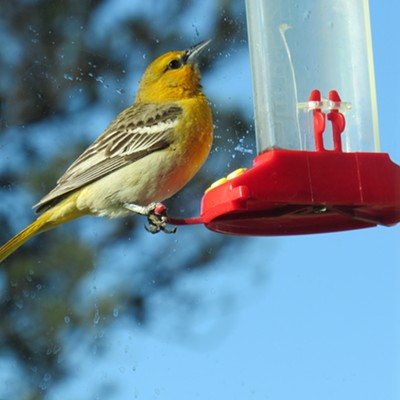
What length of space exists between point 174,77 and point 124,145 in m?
0.41

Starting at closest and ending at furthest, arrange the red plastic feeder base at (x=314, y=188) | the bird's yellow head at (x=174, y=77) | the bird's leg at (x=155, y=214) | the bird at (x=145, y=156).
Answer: the red plastic feeder base at (x=314, y=188), the bird's leg at (x=155, y=214), the bird at (x=145, y=156), the bird's yellow head at (x=174, y=77)

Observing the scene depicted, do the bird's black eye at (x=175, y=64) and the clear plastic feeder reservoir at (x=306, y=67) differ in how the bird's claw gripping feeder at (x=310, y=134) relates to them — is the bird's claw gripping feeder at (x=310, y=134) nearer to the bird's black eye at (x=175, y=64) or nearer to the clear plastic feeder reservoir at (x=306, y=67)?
the clear plastic feeder reservoir at (x=306, y=67)

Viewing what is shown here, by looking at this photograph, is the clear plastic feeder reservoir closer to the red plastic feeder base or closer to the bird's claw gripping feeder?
the bird's claw gripping feeder

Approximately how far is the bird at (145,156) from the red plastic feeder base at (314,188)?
0.82 m

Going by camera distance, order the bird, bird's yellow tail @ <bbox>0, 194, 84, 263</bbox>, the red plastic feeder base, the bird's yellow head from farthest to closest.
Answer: the bird's yellow head
bird's yellow tail @ <bbox>0, 194, 84, 263</bbox>
the bird
the red plastic feeder base

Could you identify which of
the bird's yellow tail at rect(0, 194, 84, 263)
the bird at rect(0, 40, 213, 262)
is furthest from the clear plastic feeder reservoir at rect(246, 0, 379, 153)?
the bird's yellow tail at rect(0, 194, 84, 263)

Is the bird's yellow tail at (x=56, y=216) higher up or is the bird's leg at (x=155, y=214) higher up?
the bird's yellow tail at (x=56, y=216)

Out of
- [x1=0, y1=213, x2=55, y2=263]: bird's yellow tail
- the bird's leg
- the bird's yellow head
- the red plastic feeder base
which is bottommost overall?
the red plastic feeder base

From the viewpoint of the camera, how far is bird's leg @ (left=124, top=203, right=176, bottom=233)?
3.81 metres

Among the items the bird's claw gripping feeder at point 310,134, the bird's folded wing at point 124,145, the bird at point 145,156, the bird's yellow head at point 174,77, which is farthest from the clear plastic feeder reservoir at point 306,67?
the bird's yellow head at point 174,77

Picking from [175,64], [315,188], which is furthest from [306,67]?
[175,64]

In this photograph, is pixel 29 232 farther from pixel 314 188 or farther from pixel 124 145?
pixel 314 188

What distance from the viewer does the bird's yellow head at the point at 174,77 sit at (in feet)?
16.7

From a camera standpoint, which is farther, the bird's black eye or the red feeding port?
the bird's black eye
